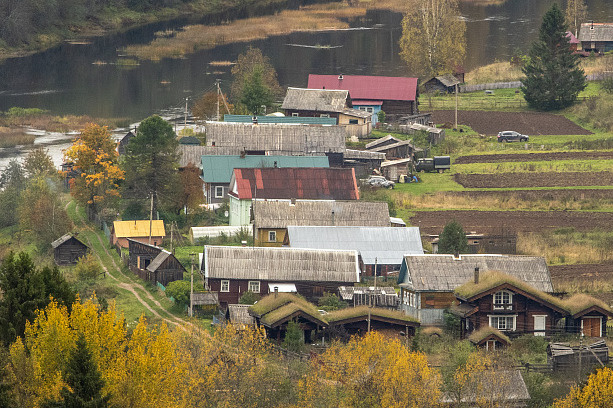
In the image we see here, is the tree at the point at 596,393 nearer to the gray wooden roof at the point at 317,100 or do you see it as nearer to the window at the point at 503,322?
the window at the point at 503,322

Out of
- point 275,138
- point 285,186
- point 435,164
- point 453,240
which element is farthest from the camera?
point 275,138

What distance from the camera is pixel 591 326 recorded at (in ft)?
174

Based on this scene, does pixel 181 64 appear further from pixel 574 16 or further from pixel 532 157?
pixel 532 157

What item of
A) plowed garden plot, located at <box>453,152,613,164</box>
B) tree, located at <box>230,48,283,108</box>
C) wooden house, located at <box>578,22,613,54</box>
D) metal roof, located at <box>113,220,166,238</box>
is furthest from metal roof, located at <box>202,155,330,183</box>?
wooden house, located at <box>578,22,613,54</box>

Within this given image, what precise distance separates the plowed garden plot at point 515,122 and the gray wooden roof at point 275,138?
42.2 ft

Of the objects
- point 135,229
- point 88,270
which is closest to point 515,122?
point 135,229

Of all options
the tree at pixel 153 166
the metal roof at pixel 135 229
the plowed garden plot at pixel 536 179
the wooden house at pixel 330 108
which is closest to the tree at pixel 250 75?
the wooden house at pixel 330 108

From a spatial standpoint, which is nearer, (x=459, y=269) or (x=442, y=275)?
(x=442, y=275)

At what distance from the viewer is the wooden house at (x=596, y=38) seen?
11288cm

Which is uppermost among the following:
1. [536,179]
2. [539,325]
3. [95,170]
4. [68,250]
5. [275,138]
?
[275,138]

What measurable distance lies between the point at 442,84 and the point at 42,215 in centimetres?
4363

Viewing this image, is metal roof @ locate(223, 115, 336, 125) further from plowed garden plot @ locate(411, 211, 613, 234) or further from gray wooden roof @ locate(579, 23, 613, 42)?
gray wooden roof @ locate(579, 23, 613, 42)

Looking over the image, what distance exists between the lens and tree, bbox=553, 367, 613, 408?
4069 centimetres

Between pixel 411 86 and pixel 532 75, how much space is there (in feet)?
29.3
